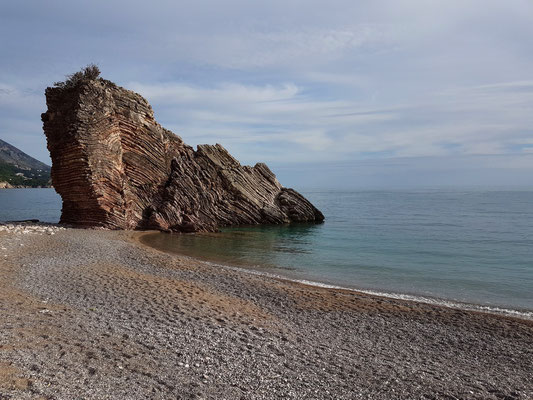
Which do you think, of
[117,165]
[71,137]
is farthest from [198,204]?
[71,137]

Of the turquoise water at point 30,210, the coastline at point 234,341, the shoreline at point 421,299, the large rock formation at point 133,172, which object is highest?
the large rock formation at point 133,172

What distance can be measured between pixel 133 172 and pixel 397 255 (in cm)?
2190

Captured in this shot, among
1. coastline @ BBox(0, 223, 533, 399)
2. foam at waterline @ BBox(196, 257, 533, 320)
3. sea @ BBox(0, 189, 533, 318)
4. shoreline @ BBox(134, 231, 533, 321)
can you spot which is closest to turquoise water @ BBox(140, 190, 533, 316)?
sea @ BBox(0, 189, 533, 318)

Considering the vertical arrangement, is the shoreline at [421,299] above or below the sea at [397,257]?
below

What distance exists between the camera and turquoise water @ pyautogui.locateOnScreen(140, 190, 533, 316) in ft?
56.0

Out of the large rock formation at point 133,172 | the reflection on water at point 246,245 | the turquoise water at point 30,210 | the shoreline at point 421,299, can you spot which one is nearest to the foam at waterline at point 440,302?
the shoreline at point 421,299

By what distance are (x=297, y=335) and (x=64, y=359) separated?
5.13 m

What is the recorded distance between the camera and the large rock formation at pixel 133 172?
2942 centimetres

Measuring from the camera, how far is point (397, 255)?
80.0 ft

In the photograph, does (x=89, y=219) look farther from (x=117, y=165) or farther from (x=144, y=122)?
(x=144, y=122)

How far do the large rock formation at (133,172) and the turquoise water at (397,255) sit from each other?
3.75 metres

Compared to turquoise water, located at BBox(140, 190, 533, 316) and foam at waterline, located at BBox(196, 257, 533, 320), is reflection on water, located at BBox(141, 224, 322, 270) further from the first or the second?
foam at waterline, located at BBox(196, 257, 533, 320)

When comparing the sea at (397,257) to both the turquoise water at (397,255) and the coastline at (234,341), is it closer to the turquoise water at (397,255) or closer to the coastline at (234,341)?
the turquoise water at (397,255)

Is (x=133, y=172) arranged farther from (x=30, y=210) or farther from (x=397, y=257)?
(x=30, y=210)
